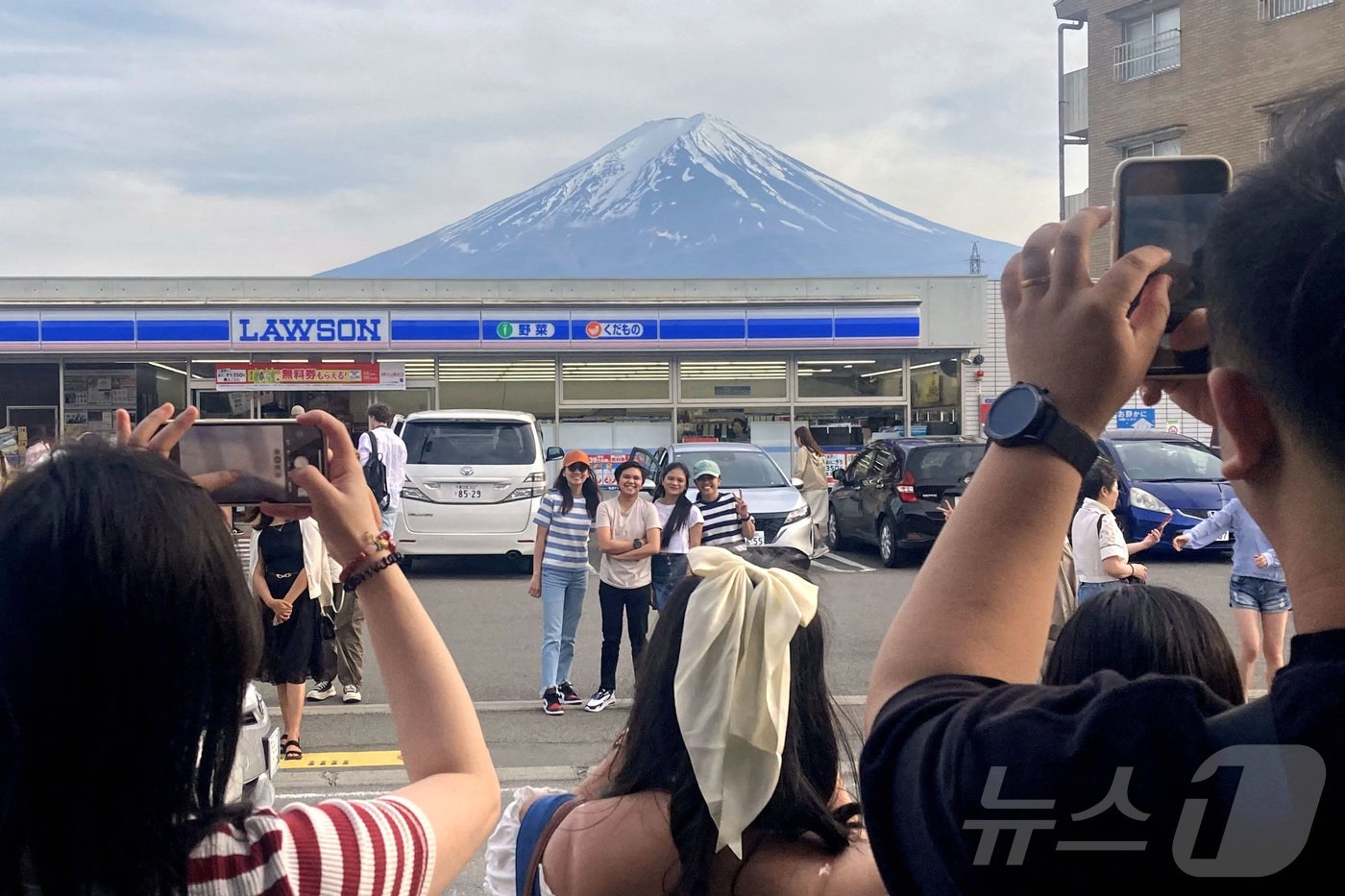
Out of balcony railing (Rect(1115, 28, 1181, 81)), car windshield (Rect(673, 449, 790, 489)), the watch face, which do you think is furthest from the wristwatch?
balcony railing (Rect(1115, 28, 1181, 81))

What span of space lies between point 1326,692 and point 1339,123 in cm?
46

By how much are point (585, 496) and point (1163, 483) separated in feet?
28.7

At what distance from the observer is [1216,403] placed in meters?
0.93

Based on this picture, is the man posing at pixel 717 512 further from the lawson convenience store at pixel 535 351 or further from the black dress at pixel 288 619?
the lawson convenience store at pixel 535 351

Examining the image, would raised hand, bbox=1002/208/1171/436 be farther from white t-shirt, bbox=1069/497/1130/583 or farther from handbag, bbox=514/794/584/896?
white t-shirt, bbox=1069/497/1130/583

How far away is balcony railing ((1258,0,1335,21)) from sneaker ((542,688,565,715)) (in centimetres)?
2199

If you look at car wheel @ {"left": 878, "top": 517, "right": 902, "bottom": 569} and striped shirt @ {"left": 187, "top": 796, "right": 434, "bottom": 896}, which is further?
car wheel @ {"left": 878, "top": 517, "right": 902, "bottom": 569}

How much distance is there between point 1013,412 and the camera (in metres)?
1.02

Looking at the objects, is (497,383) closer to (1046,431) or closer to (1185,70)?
(1185,70)

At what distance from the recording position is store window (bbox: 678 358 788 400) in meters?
20.5

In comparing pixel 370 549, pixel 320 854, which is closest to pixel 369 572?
pixel 370 549

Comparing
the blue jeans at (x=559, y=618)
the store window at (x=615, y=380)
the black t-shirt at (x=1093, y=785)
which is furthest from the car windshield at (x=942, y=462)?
the black t-shirt at (x=1093, y=785)

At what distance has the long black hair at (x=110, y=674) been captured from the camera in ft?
3.84

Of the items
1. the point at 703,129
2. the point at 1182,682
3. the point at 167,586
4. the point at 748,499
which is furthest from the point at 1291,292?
the point at 703,129
